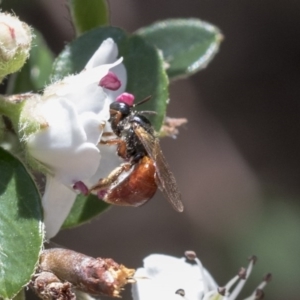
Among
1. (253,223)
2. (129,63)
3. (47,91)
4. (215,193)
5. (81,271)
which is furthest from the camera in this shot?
(215,193)

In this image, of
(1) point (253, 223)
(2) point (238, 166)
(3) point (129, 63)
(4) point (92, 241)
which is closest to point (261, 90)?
(2) point (238, 166)

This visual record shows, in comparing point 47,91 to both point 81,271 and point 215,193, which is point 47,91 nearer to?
point 81,271

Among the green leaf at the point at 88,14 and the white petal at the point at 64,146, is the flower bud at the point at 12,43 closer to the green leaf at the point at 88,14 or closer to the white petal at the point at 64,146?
the white petal at the point at 64,146

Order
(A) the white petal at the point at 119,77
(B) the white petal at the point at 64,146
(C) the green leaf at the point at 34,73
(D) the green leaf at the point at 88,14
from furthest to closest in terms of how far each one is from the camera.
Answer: (C) the green leaf at the point at 34,73 → (D) the green leaf at the point at 88,14 → (A) the white petal at the point at 119,77 → (B) the white petal at the point at 64,146

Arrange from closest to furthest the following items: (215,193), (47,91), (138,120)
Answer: (47,91), (138,120), (215,193)

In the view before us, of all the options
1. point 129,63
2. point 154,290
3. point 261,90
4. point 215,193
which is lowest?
point 215,193

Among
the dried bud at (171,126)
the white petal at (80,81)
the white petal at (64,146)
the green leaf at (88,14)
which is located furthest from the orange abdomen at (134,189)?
Answer: the green leaf at (88,14)

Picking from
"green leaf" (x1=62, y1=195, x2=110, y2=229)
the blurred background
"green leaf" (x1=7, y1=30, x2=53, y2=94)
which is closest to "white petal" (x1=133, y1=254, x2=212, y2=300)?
"green leaf" (x1=62, y1=195, x2=110, y2=229)
